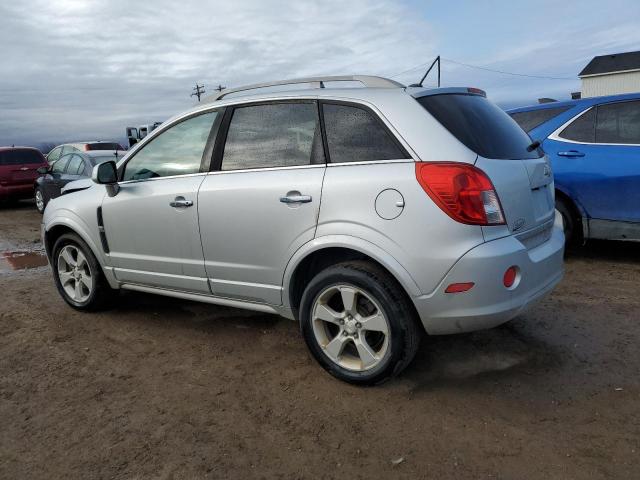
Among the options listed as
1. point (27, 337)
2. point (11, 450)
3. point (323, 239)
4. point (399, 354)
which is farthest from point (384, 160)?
point (27, 337)

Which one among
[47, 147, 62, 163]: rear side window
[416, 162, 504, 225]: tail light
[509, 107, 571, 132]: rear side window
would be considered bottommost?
[416, 162, 504, 225]: tail light

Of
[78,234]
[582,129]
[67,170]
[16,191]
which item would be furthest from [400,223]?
[16,191]

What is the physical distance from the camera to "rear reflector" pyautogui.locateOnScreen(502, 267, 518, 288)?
2797 mm

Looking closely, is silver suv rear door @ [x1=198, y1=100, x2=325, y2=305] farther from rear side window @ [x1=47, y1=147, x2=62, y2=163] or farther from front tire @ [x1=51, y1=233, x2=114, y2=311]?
Result: rear side window @ [x1=47, y1=147, x2=62, y2=163]

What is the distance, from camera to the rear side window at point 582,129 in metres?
5.61

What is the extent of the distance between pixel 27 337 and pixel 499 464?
3587mm

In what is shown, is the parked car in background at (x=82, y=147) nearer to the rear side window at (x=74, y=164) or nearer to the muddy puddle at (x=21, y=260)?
the rear side window at (x=74, y=164)

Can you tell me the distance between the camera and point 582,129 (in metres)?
5.66

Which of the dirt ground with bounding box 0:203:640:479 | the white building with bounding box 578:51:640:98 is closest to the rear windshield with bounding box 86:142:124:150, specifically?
the dirt ground with bounding box 0:203:640:479

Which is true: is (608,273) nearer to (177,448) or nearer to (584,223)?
(584,223)

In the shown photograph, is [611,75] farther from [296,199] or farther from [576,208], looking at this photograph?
[296,199]

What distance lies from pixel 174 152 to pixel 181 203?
0.48 m

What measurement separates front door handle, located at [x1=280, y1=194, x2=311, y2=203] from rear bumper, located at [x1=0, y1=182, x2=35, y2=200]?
13.1 m

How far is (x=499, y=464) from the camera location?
242 centimetres
